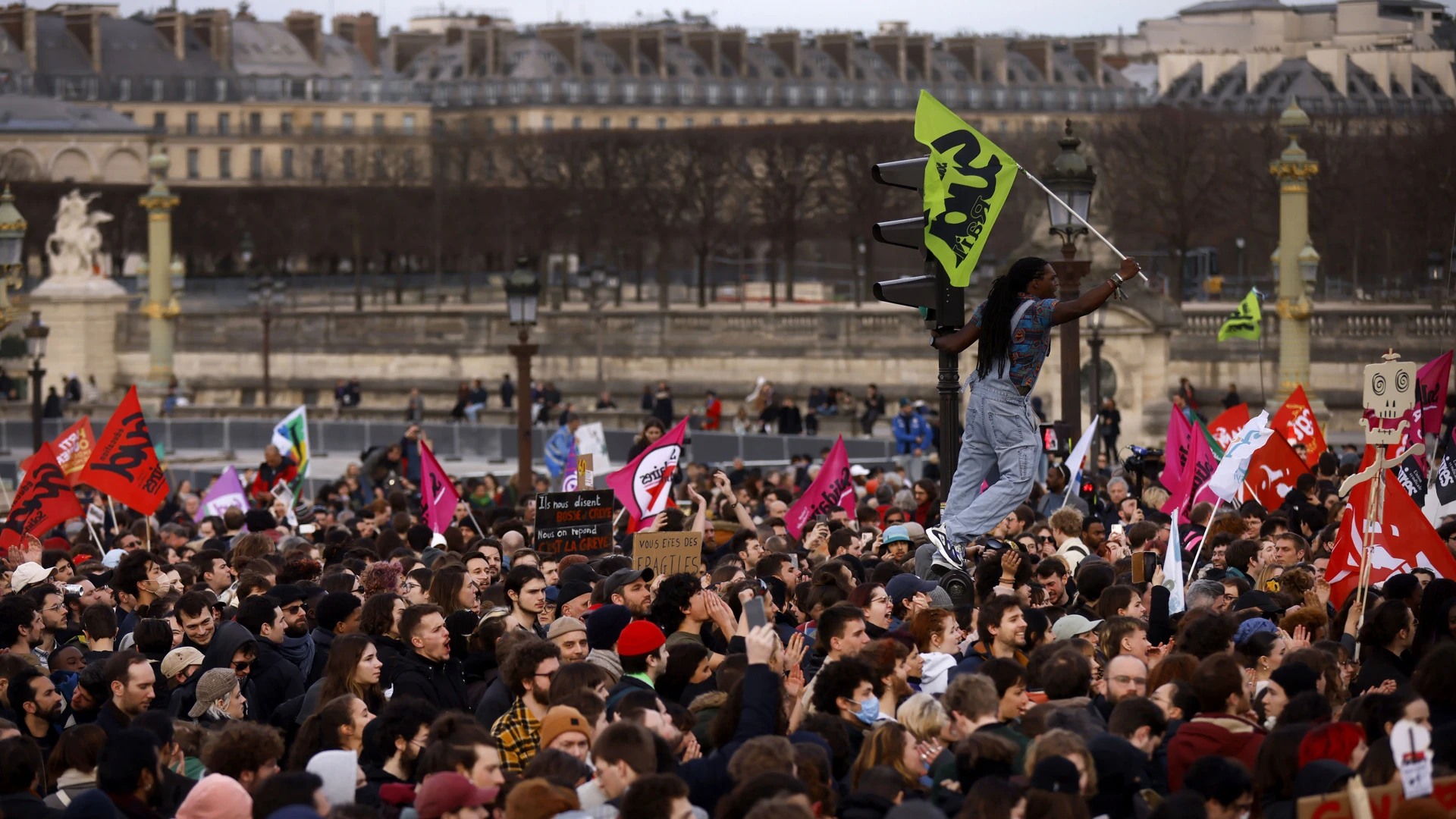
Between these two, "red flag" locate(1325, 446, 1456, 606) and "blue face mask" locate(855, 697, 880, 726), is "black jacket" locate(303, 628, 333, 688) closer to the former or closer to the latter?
"blue face mask" locate(855, 697, 880, 726)

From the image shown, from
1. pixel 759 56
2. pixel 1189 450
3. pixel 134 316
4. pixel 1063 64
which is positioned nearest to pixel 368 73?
pixel 759 56

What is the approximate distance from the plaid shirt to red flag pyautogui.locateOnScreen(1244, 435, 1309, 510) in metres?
7.37

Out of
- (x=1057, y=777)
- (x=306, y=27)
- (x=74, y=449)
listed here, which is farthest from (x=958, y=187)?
(x=306, y=27)

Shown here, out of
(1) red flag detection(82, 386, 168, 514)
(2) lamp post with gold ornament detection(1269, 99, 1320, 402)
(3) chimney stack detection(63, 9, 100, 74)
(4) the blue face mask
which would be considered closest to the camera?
(4) the blue face mask

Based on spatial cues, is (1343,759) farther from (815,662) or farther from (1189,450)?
(1189,450)

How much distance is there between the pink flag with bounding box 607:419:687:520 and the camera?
12016 mm

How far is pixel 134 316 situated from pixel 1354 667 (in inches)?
1676

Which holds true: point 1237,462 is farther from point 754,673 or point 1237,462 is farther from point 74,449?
point 74,449

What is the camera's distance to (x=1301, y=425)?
1616 centimetres

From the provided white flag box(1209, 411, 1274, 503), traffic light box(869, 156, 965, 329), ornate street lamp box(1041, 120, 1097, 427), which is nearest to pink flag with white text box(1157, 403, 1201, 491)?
ornate street lamp box(1041, 120, 1097, 427)

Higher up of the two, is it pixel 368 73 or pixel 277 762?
pixel 368 73

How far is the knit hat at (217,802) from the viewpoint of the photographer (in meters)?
5.70

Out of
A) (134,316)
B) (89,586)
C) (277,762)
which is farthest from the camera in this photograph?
(134,316)

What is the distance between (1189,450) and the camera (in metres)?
11.9
